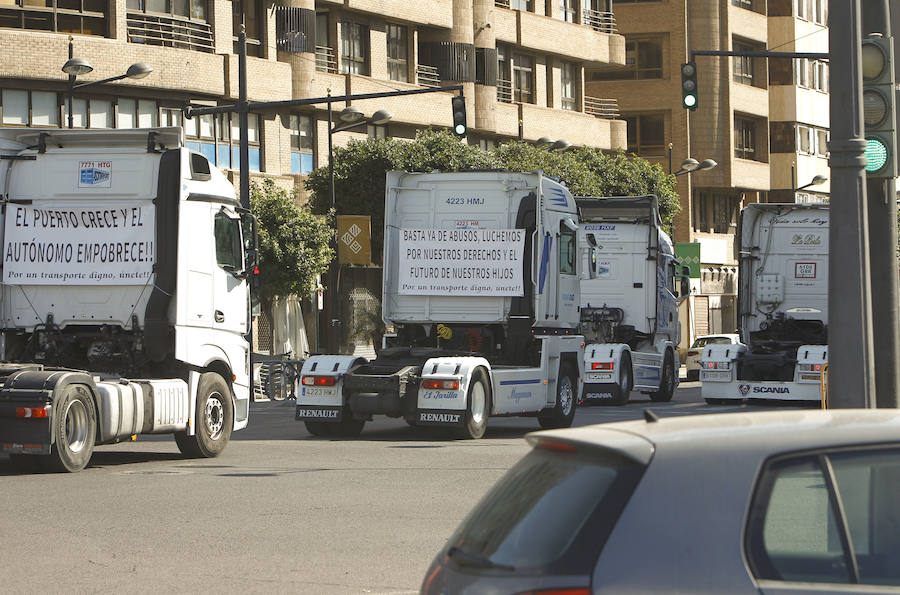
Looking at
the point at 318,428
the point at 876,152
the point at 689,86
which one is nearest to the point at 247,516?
the point at 876,152

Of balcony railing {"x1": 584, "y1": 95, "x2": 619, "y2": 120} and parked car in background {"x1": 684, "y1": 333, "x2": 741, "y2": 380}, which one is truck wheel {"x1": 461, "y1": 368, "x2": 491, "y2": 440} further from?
balcony railing {"x1": 584, "y1": 95, "x2": 619, "y2": 120}

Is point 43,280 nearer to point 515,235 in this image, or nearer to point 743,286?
point 515,235

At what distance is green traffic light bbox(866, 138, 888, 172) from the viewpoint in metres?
10.3

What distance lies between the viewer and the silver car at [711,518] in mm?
3896

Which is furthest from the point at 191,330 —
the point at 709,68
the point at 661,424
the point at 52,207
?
the point at 709,68

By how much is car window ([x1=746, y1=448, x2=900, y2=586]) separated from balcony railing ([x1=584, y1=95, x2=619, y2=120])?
57.0 m

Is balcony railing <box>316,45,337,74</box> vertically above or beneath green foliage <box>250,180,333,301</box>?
above

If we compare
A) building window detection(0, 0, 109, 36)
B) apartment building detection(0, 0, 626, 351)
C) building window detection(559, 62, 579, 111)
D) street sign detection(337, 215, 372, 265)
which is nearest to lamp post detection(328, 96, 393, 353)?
street sign detection(337, 215, 372, 265)

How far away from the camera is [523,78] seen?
56.6m

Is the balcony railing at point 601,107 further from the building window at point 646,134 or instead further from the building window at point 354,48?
the building window at point 354,48

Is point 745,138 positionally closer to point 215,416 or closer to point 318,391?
point 318,391

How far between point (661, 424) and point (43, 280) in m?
12.9

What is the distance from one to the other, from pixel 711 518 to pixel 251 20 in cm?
4128

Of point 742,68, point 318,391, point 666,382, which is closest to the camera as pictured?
point 318,391
